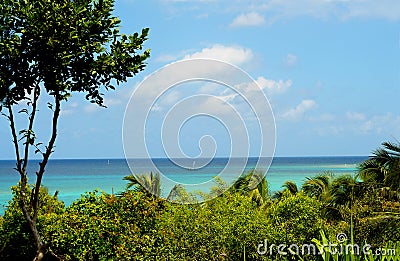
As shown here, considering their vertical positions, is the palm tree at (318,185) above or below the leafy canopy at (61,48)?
below

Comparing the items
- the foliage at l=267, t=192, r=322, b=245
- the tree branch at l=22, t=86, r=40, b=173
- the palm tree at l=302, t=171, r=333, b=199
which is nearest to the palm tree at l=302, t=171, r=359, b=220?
the palm tree at l=302, t=171, r=333, b=199

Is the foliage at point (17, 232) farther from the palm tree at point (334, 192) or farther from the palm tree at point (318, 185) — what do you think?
the palm tree at point (318, 185)

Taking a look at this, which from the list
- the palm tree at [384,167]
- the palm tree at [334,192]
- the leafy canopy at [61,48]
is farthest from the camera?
the palm tree at [334,192]

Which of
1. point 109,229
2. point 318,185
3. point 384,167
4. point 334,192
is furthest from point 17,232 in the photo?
point 318,185

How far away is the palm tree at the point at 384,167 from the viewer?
31.9 ft

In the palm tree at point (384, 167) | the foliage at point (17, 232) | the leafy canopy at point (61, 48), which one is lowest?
the foliage at point (17, 232)

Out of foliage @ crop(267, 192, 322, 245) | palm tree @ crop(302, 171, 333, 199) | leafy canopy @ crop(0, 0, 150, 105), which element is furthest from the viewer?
palm tree @ crop(302, 171, 333, 199)

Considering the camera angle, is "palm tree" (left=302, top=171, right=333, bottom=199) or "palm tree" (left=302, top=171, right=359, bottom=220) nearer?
"palm tree" (left=302, top=171, right=359, bottom=220)

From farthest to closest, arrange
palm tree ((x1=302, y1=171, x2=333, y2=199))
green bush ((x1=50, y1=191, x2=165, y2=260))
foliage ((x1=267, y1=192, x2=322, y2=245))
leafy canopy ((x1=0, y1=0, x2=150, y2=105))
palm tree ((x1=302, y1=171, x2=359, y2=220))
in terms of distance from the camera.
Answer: palm tree ((x1=302, y1=171, x2=333, y2=199)) → palm tree ((x1=302, y1=171, x2=359, y2=220)) → foliage ((x1=267, y1=192, x2=322, y2=245)) → green bush ((x1=50, y1=191, x2=165, y2=260)) → leafy canopy ((x1=0, y1=0, x2=150, y2=105))

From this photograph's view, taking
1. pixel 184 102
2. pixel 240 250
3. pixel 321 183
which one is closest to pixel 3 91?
pixel 184 102

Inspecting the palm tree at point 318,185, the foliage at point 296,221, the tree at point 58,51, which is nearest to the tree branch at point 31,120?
the tree at point 58,51

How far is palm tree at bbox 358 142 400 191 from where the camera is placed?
9734 millimetres

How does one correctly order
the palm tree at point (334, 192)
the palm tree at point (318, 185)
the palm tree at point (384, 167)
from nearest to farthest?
the palm tree at point (384, 167) < the palm tree at point (334, 192) < the palm tree at point (318, 185)

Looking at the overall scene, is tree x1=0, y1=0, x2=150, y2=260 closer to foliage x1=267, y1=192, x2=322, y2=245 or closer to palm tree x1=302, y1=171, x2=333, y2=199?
foliage x1=267, y1=192, x2=322, y2=245
